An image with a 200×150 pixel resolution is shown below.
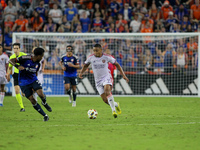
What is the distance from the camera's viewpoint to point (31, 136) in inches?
324

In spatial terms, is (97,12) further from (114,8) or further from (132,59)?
(132,59)

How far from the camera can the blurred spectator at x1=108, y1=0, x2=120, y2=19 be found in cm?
2528

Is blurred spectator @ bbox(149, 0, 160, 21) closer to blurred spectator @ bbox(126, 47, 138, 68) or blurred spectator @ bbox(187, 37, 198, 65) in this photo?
blurred spectator @ bbox(187, 37, 198, 65)

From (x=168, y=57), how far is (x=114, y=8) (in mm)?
5901

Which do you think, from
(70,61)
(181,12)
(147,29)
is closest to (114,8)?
(147,29)

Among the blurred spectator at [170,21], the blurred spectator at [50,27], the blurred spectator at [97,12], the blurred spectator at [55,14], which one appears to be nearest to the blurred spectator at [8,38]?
the blurred spectator at [50,27]

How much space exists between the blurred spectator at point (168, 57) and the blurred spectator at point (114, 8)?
4998mm

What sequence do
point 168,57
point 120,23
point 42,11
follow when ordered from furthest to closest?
point 42,11, point 120,23, point 168,57

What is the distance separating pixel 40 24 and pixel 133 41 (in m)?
5.90

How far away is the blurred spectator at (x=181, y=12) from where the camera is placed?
82.0ft

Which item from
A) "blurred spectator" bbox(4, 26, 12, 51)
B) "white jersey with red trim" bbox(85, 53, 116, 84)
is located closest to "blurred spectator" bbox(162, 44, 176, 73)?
"blurred spectator" bbox(4, 26, 12, 51)

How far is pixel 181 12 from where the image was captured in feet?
82.5

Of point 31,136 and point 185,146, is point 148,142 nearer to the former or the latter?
point 185,146

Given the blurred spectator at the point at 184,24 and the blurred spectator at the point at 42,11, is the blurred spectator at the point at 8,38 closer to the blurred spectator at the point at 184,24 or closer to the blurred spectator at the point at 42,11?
the blurred spectator at the point at 42,11
